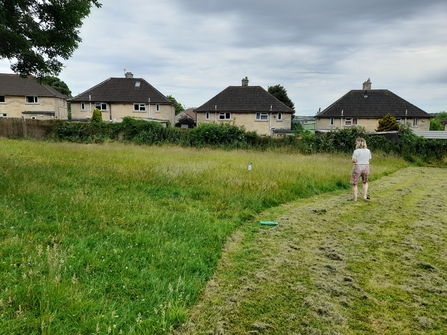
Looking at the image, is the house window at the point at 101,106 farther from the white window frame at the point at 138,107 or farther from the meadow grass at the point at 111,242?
the meadow grass at the point at 111,242

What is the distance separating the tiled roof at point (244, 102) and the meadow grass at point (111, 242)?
99.8 feet

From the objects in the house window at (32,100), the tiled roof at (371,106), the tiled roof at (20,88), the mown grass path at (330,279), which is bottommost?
the mown grass path at (330,279)

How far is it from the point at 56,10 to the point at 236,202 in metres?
8.11

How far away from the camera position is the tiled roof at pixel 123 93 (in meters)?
39.2

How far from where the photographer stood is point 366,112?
38781 millimetres

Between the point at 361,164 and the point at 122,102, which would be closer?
the point at 361,164

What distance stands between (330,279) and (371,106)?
40806mm

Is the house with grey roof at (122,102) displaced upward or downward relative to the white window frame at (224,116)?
upward

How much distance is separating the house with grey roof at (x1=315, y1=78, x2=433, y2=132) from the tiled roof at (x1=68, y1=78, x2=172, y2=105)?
21978mm

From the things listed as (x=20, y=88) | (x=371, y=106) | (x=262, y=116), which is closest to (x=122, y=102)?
(x=20, y=88)

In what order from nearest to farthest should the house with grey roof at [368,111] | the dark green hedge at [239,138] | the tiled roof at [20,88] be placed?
1. the dark green hedge at [239,138]
2. the house with grey roof at [368,111]
3. the tiled roof at [20,88]

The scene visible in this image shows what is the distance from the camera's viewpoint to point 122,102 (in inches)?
1551

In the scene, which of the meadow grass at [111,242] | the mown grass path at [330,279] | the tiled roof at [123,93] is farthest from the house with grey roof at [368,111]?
the mown grass path at [330,279]

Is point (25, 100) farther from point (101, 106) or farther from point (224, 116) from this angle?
point (224, 116)
